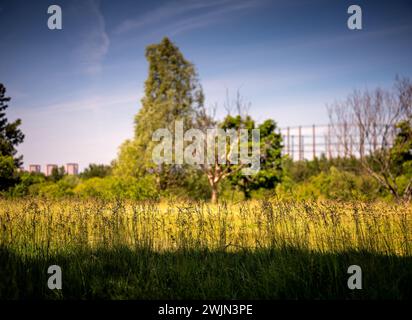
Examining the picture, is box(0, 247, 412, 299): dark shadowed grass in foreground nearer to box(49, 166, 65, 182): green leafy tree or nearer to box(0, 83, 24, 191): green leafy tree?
box(0, 83, 24, 191): green leafy tree

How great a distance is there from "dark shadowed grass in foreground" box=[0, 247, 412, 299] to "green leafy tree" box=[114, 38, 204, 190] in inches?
537

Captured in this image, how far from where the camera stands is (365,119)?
13.5m

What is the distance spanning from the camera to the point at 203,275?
3850mm

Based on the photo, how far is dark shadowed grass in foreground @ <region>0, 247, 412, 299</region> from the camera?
338cm

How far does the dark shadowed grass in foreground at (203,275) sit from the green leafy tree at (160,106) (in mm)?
13628

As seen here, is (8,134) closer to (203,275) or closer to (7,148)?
(7,148)

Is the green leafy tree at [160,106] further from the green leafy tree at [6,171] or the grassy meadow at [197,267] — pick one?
the grassy meadow at [197,267]

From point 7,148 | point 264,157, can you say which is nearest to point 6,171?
point 7,148

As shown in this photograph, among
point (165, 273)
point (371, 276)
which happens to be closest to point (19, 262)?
point (165, 273)

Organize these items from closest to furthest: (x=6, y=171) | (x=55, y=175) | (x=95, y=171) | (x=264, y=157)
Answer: (x=6, y=171), (x=264, y=157), (x=55, y=175), (x=95, y=171)

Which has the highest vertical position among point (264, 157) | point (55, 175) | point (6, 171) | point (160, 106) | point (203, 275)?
point (160, 106)

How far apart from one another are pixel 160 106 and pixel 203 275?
16154 mm
